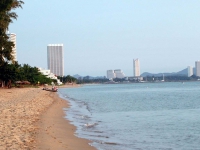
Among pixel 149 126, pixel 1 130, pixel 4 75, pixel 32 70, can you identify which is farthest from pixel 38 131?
pixel 32 70

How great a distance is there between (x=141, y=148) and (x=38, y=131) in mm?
3823

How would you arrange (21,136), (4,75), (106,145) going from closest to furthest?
(21,136) < (106,145) < (4,75)

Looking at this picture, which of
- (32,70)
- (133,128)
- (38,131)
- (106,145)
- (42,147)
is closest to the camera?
(42,147)

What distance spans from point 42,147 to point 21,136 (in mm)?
1538

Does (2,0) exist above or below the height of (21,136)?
above

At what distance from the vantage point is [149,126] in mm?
18016

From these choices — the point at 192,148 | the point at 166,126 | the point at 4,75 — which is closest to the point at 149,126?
the point at 166,126

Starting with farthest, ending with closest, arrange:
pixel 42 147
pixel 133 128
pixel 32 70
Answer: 1. pixel 32 70
2. pixel 133 128
3. pixel 42 147

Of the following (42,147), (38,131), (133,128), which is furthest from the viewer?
(133,128)

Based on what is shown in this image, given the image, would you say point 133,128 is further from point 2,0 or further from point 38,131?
point 2,0

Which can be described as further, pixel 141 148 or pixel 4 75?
pixel 4 75

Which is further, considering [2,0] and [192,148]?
[2,0]

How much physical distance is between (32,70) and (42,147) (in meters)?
98.6

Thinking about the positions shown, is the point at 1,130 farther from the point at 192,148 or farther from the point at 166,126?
the point at 166,126
